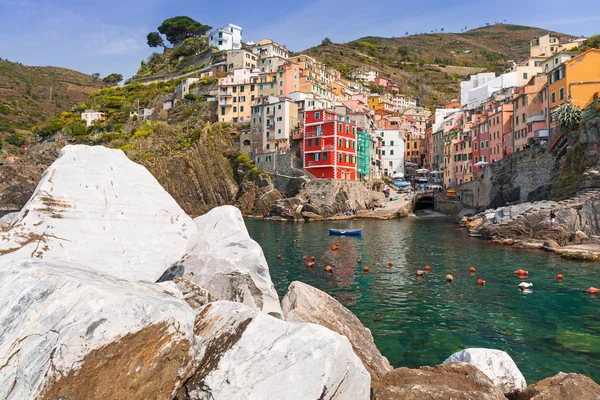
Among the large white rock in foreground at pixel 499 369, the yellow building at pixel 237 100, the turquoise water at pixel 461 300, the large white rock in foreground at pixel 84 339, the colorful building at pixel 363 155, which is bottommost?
the turquoise water at pixel 461 300

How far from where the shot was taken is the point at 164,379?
19.0 ft

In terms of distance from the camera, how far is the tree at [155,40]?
15812 centimetres

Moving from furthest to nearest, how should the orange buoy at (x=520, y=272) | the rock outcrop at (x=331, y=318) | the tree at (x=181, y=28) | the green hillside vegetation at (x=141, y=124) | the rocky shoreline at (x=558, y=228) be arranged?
1. the tree at (x=181, y=28)
2. the green hillside vegetation at (x=141, y=124)
3. the rocky shoreline at (x=558, y=228)
4. the orange buoy at (x=520, y=272)
5. the rock outcrop at (x=331, y=318)

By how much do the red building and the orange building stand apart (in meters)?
36.6

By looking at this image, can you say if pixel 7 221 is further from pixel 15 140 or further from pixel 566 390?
pixel 15 140

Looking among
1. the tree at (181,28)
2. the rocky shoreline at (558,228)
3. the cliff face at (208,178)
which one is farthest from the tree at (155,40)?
the rocky shoreline at (558,228)

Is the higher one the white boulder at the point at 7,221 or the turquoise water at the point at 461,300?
the white boulder at the point at 7,221

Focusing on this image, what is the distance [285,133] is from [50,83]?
167763mm

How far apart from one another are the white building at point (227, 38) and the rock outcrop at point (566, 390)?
131 metres

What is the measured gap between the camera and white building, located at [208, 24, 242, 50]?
127m

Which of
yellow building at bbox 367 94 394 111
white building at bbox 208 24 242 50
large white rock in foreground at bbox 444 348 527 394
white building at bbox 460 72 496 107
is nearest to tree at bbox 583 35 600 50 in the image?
white building at bbox 460 72 496 107

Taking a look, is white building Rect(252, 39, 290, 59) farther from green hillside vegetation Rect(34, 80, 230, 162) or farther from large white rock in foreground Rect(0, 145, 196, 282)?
large white rock in foreground Rect(0, 145, 196, 282)

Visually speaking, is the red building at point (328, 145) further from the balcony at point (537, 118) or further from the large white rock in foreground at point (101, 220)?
the large white rock in foreground at point (101, 220)

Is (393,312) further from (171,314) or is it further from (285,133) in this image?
(285,133)
